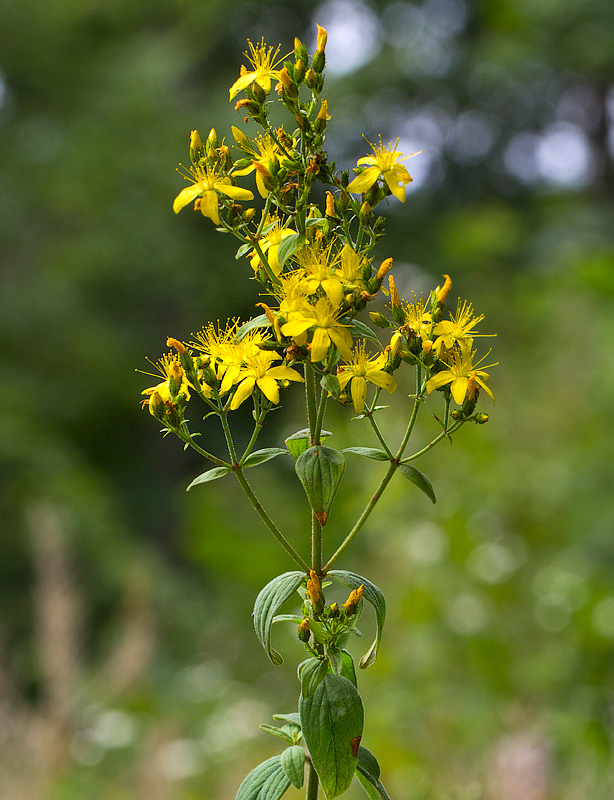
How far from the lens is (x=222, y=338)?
37.0 inches

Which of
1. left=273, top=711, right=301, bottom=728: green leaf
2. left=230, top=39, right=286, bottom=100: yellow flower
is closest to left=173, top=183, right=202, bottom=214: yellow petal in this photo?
left=230, top=39, right=286, bottom=100: yellow flower

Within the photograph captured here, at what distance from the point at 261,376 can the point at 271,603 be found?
0.78 feet

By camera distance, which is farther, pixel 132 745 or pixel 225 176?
pixel 132 745

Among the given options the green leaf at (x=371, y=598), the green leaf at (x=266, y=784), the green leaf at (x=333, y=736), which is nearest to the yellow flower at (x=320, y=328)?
the green leaf at (x=371, y=598)

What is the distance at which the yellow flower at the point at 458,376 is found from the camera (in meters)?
0.86

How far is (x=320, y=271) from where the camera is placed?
80 cm

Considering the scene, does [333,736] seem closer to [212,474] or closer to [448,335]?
[212,474]

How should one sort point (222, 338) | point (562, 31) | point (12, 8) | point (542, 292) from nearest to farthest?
point (222, 338)
point (542, 292)
point (562, 31)
point (12, 8)

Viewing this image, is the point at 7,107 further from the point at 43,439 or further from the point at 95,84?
the point at 43,439

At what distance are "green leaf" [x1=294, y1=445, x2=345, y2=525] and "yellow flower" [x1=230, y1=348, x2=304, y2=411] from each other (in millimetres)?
76

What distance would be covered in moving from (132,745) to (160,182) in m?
4.54

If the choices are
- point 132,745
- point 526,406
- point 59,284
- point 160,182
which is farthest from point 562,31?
point 132,745

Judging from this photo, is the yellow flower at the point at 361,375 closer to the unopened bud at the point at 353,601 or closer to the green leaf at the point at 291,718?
the unopened bud at the point at 353,601

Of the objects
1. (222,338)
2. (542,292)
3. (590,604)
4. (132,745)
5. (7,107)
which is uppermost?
(7,107)
